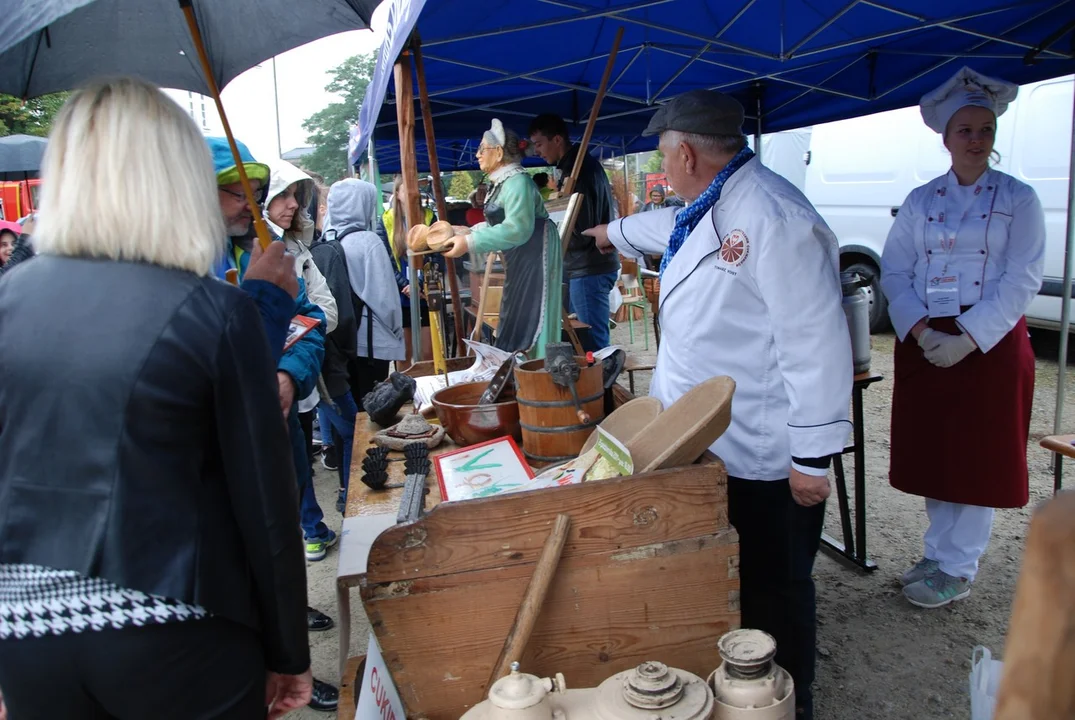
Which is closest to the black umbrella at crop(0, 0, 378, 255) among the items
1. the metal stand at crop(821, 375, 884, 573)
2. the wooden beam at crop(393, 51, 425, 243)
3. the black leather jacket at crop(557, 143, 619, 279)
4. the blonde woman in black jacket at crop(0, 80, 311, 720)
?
the wooden beam at crop(393, 51, 425, 243)

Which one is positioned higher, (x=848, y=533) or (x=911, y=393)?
(x=911, y=393)

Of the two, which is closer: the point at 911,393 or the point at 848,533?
the point at 911,393

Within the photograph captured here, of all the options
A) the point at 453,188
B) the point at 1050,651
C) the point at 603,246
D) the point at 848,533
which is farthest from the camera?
the point at 453,188

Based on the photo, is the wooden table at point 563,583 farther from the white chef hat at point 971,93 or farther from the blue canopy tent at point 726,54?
the white chef hat at point 971,93

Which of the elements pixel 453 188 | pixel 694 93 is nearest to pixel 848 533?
pixel 694 93

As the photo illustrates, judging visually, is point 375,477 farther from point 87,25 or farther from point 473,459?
point 87,25

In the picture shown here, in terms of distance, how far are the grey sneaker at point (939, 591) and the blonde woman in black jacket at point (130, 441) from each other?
2.73m

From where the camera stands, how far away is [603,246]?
2.88 m

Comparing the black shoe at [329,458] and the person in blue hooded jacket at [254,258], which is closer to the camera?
the person in blue hooded jacket at [254,258]

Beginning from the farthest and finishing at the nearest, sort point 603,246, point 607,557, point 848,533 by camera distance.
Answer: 1. point 848,533
2. point 603,246
3. point 607,557

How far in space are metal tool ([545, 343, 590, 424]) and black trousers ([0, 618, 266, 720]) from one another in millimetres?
1056

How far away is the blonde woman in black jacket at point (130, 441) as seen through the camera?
3.47 feet

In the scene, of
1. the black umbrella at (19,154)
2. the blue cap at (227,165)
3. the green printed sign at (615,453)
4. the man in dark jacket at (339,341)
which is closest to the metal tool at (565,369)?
the green printed sign at (615,453)

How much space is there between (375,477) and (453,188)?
2234cm
